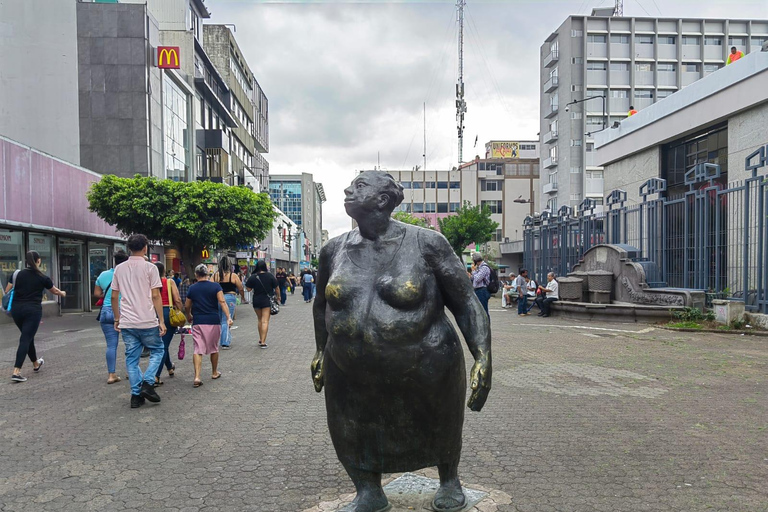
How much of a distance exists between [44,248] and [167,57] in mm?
12086

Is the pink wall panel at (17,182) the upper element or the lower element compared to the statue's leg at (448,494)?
upper

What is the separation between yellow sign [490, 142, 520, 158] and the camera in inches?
2995

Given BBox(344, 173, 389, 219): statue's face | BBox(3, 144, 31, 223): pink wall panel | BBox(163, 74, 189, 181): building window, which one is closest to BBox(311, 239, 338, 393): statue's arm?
BBox(344, 173, 389, 219): statue's face

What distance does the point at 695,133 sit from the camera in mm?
17781

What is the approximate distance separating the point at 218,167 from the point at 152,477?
35.4 metres

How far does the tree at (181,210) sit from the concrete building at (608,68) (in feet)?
113

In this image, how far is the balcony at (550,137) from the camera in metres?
51.8

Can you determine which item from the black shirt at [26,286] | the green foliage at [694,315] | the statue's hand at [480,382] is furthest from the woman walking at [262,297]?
the green foliage at [694,315]

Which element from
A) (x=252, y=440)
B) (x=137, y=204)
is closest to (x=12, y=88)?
(x=137, y=204)

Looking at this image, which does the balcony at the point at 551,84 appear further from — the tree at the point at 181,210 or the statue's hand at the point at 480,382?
the statue's hand at the point at 480,382

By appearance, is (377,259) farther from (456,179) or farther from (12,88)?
(456,179)

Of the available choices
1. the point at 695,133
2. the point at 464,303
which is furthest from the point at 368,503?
the point at 695,133

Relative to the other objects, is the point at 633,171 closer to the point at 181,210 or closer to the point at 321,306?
the point at 181,210

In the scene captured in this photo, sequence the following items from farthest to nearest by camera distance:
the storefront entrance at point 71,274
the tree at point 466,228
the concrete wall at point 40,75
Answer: the tree at point 466,228, the concrete wall at point 40,75, the storefront entrance at point 71,274
